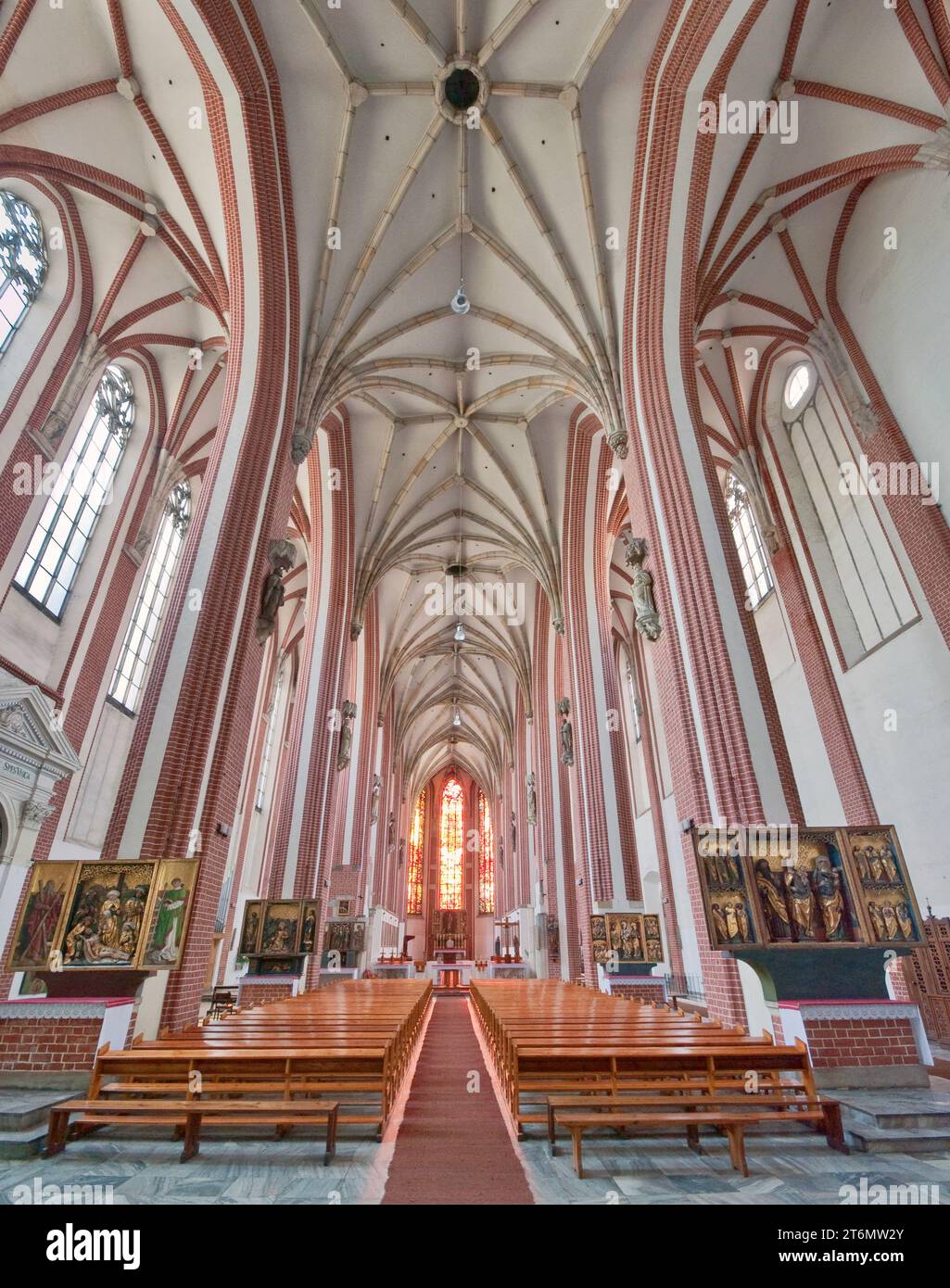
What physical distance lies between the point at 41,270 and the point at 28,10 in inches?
147

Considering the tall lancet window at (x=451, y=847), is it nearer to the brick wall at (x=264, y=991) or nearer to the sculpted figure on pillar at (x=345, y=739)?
the sculpted figure on pillar at (x=345, y=739)

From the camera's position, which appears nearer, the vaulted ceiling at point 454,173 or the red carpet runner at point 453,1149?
the red carpet runner at point 453,1149

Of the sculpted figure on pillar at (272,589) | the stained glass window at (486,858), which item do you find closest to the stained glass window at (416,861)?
the stained glass window at (486,858)

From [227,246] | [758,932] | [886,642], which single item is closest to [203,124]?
[227,246]

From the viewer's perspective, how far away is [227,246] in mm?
9953

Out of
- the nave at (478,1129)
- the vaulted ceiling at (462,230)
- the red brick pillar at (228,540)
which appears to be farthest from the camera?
the vaulted ceiling at (462,230)

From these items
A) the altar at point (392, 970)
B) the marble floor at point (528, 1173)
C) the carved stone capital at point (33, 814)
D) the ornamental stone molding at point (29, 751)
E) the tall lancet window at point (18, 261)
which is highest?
the tall lancet window at point (18, 261)

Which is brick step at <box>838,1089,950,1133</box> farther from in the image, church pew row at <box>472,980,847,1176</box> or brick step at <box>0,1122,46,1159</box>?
brick step at <box>0,1122,46,1159</box>

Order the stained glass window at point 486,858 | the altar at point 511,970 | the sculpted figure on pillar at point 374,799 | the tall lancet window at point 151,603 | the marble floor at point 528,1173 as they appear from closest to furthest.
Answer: the marble floor at point 528,1173
the tall lancet window at point 151,603
the sculpted figure on pillar at point 374,799
the altar at point 511,970
the stained glass window at point 486,858

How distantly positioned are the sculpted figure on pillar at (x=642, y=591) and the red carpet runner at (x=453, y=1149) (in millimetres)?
5924

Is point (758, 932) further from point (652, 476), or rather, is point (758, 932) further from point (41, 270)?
point (41, 270)

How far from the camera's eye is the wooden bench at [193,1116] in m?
3.57

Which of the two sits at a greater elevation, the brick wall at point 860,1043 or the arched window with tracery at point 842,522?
the arched window with tracery at point 842,522

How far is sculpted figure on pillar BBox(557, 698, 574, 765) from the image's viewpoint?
1556 centimetres
